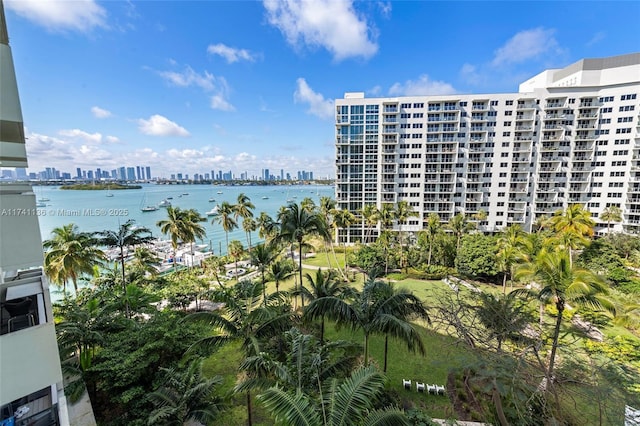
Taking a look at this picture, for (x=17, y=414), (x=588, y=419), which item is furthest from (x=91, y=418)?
(x=588, y=419)

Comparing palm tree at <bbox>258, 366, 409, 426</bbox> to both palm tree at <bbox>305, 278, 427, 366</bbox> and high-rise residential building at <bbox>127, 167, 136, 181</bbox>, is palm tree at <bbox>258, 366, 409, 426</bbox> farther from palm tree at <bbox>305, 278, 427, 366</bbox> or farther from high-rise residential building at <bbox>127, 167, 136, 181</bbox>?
high-rise residential building at <bbox>127, 167, 136, 181</bbox>

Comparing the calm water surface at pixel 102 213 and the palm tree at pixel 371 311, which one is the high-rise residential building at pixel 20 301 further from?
the palm tree at pixel 371 311

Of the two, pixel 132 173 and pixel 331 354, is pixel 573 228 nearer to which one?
pixel 331 354

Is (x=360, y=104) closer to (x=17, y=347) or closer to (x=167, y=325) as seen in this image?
(x=167, y=325)

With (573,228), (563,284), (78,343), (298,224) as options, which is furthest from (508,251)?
(78,343)

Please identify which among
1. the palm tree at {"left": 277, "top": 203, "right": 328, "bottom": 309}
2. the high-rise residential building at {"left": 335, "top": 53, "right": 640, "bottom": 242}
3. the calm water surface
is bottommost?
the calm water surface

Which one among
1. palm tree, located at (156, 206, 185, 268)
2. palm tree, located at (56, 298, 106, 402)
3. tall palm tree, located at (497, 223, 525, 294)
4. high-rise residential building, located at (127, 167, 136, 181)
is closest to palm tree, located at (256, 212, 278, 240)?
palm tree, located at (156, 206, 185, 268)
